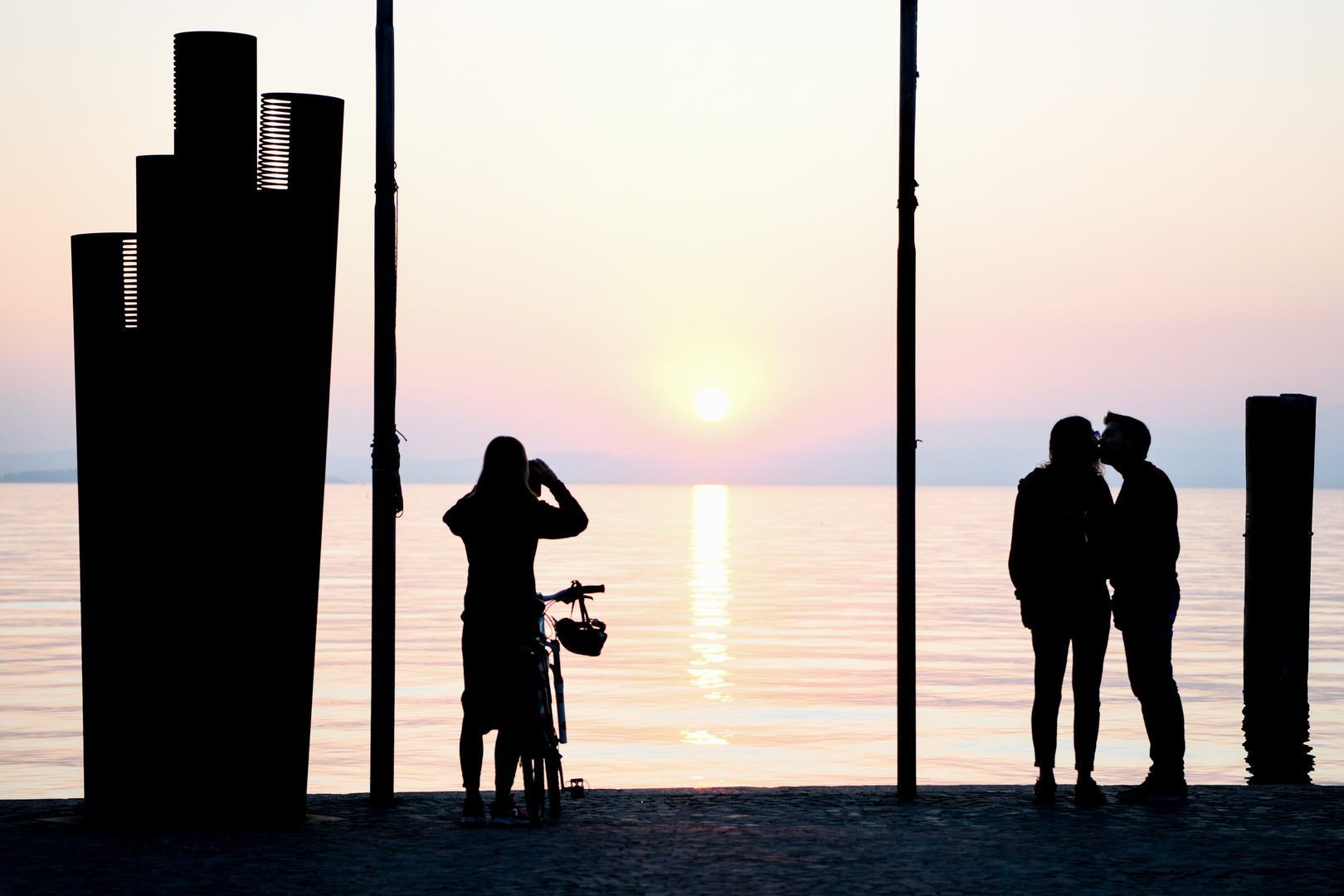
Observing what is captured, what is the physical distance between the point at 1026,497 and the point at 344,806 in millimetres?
4066

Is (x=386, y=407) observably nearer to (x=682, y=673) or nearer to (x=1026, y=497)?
(x=1026, y=497)

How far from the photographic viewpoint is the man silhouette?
853 cm

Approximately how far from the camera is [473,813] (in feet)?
25.6

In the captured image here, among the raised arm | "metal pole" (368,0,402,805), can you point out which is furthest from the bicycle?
"metal pole" (368,0,402,805)

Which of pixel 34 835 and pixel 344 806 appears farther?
pixel 344 806

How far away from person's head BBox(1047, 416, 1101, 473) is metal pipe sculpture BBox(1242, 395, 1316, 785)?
299 centimetres

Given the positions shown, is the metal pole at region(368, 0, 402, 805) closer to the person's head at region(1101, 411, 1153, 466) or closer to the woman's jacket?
the woman's jacket

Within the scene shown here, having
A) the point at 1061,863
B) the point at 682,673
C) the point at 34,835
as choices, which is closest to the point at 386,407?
the point at 34,835

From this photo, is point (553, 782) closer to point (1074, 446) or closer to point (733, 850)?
point (733, 850)

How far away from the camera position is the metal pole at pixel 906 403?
8.55m

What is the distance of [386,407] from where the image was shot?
28.1 feet

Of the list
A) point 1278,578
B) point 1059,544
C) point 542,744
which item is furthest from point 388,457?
point 1278,578

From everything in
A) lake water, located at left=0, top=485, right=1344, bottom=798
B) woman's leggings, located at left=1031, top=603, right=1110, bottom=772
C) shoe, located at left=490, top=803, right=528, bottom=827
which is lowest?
lake water, located at left=0, top=485, right=1344, bottom=798

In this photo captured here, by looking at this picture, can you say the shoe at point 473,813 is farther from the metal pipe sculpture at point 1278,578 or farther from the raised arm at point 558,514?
the metal pipe sculpture at point 1278,578
